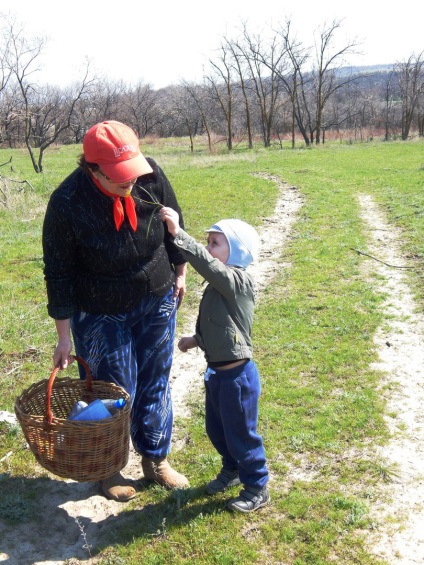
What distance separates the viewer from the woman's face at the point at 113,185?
8.82ft

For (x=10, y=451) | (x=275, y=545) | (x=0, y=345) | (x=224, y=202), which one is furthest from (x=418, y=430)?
(x=224, y=202)

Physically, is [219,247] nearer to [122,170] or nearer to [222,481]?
[122,170]

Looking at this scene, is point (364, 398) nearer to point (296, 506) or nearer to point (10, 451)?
point (296, 506)

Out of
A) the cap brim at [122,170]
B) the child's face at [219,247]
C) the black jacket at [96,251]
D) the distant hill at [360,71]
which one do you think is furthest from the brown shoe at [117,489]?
the distant hill at [360,71]

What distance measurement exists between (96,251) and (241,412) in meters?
1.13

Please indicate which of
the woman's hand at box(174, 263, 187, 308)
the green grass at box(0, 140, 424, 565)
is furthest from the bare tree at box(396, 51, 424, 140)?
the woman's hand at box(174, 263, 187, 308)

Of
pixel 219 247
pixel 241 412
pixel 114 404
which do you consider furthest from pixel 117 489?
pixel 219 247

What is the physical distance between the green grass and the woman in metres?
0.45

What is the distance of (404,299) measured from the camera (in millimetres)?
6961

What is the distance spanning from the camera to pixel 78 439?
2666mm

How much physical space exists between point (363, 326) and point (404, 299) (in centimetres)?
113

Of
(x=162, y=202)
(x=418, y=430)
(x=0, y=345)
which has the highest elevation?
(x=162, y=202)

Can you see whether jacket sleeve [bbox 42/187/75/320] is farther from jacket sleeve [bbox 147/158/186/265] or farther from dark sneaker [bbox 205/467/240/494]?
dark sneaker [bbox 205/467/240/494]

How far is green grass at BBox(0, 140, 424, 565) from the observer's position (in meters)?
3.04
